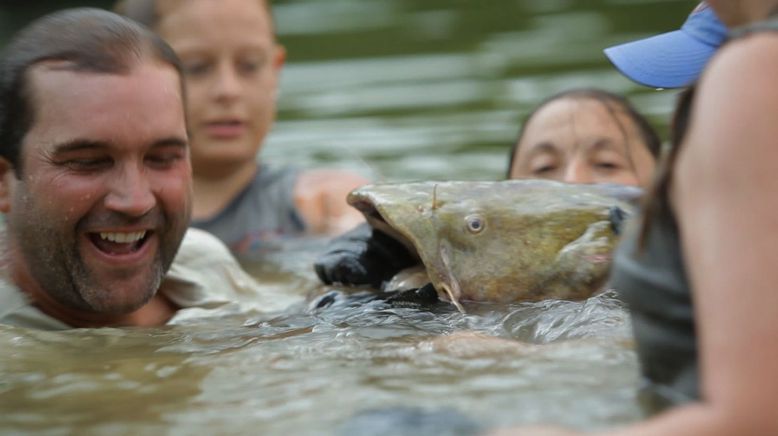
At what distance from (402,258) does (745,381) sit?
184 cm

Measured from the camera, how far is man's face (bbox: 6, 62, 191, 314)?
2855 millimetres

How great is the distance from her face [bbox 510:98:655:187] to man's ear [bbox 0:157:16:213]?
68.5 inches

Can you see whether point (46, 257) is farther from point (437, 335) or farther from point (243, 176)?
point (243, 176)

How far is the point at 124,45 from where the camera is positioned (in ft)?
9.73

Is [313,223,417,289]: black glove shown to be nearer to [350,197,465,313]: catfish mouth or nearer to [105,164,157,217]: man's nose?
[350,197,465,313]: catfish mouth

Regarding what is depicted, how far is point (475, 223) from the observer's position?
2936 millimetres

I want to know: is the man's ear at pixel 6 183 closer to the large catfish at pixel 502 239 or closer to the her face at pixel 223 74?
the large catfish at pixel 502 239

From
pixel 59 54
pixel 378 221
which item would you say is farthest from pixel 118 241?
pixel 378 221

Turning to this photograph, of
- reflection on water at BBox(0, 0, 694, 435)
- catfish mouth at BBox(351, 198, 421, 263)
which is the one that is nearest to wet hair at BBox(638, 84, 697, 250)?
reflection on water at BBox(0, 0, 694, 435)

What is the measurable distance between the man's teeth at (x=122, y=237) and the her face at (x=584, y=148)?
4.94ft

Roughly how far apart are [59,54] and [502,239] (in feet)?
3.73

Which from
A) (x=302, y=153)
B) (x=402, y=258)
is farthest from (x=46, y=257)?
(x=302, y=153)

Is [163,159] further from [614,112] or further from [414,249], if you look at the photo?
[614,112]

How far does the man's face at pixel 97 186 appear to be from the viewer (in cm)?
286
